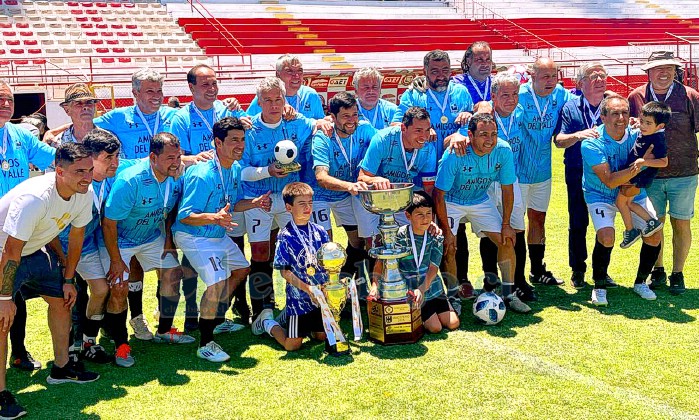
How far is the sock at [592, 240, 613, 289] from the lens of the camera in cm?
629

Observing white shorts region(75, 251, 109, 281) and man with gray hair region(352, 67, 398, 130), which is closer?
white shorts region(75, 251, 109, 281)

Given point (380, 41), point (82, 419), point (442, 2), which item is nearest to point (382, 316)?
point (82, 419)

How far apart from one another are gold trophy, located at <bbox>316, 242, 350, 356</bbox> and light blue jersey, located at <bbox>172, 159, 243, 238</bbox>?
870mm

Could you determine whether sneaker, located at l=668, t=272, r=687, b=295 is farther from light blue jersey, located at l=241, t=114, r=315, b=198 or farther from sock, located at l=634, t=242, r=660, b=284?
light blue jersey, located at l=241, t=114, r=315, b=198

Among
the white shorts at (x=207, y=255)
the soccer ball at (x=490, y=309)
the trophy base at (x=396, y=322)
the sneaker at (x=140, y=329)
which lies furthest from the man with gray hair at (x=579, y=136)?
the sneaker at (x=140, y=329)

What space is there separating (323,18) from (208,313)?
84.4 feet

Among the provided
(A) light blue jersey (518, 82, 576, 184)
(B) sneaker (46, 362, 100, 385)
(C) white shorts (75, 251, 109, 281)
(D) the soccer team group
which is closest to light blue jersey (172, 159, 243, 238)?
(D) the soccer team group

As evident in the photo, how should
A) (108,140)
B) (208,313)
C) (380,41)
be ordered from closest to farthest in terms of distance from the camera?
(108,140)
(208,313)
(380,41)

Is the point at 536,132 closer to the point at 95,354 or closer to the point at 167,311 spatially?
the point at 167,311

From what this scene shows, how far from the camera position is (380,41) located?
2823 cm

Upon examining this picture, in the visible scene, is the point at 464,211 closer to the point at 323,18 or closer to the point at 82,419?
the point at 82,419

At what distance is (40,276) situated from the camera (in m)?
4.59

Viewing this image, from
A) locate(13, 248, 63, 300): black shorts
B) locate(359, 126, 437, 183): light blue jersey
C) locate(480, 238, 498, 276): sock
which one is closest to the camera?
locate(13, 248, 63, 300): black shorts

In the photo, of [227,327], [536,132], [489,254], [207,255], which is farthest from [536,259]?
[207,255]
